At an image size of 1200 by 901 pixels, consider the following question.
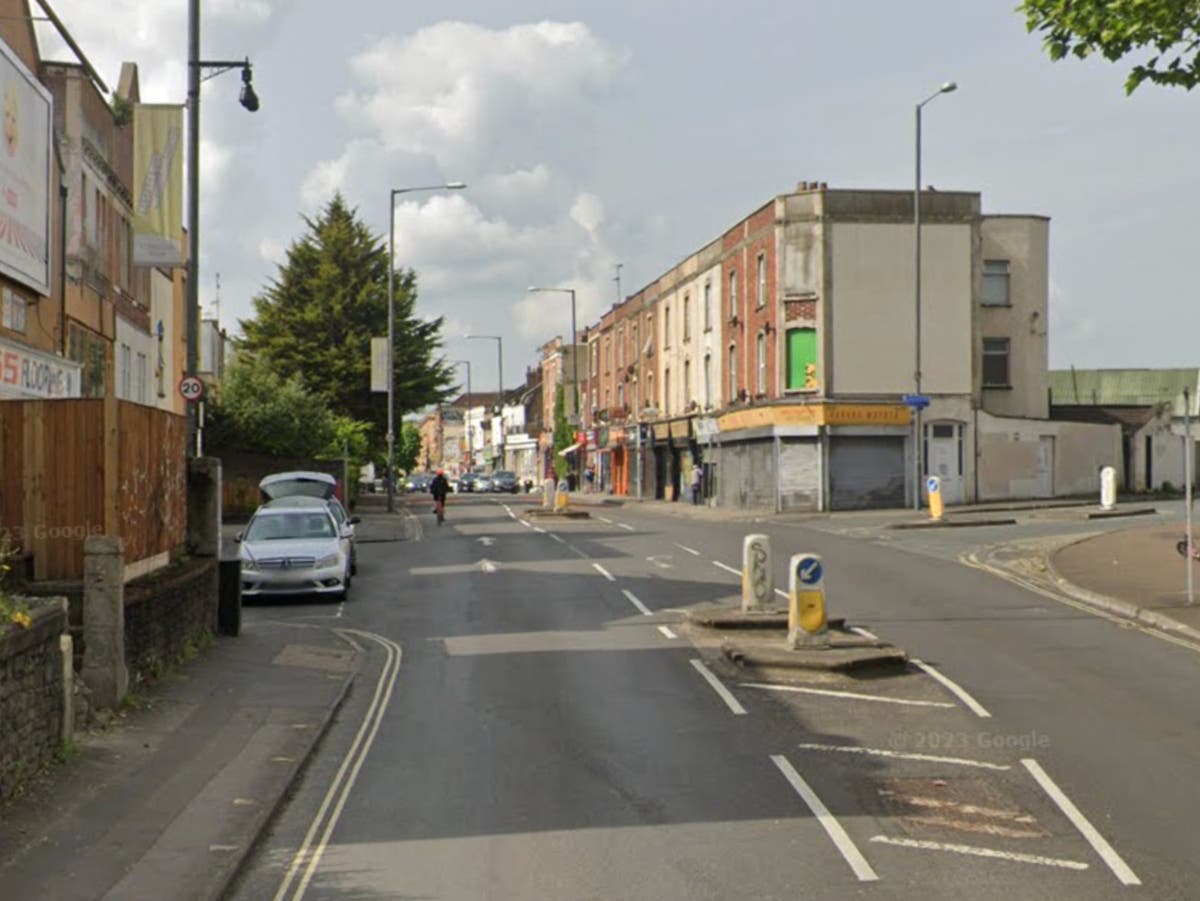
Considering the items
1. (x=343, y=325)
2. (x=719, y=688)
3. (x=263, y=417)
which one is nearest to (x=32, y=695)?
(x=719, y=688)

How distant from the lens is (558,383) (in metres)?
107

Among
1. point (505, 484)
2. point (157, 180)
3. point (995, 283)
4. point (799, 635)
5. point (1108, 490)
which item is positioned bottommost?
point (799, 635)

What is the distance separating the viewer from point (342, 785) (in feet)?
35.7

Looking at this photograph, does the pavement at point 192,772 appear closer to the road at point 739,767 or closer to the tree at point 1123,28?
the road at point 739,767

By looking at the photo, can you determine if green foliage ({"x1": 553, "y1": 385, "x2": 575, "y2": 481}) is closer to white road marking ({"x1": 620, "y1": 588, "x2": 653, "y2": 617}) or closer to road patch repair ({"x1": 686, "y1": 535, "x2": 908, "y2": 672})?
white road marking ({"x1": 620, "y1": 588, "x2": 653, "y2": 617})

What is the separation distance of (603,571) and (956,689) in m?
13.7

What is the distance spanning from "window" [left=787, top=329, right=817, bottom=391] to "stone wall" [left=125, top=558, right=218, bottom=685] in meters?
32.6

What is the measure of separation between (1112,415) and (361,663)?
43.2 metres

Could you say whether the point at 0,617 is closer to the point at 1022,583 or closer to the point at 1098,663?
the point at 1098,663

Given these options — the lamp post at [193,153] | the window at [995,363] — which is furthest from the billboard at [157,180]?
the window at [995,363]

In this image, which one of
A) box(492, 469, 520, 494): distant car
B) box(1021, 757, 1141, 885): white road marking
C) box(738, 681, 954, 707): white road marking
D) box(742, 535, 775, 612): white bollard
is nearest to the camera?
box(1021, 757, 1141, 885): white road marking

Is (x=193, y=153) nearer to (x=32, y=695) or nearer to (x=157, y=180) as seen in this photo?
(x=157, y=180)

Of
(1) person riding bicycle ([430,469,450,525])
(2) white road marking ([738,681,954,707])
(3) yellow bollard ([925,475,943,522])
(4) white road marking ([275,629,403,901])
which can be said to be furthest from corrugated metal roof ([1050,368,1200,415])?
(4) white road marking ([275,629,403,901])

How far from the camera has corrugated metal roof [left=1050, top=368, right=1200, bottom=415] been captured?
257ft
